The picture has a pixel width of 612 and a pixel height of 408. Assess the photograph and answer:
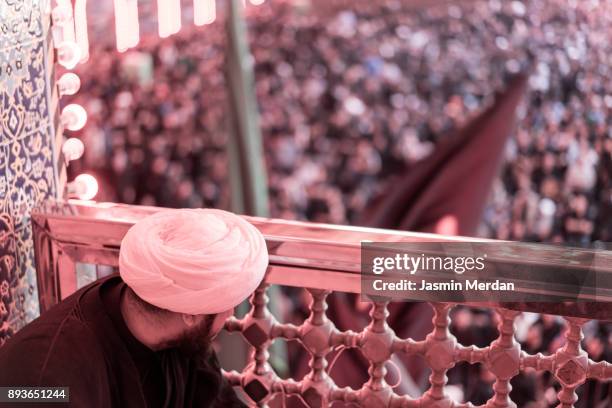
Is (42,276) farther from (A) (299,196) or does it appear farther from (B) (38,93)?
(A) (299,196)

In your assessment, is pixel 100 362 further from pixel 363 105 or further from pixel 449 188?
pixel 363 105

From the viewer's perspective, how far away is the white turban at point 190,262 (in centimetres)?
87

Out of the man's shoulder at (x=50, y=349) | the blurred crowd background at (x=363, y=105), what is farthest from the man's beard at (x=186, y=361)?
the blurred crowd background at (x=363, y=105)

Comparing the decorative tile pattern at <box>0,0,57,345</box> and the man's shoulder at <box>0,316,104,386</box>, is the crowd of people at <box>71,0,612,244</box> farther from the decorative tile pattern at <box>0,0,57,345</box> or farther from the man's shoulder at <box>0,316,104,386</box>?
the man's shoulder at <box>0,316,104,386</box>

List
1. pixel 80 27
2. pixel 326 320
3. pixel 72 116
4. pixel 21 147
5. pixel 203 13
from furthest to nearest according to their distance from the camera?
pixel 203 13, pixel 80 27, pixel 72 116, pixel 21 147, pixel 326 320

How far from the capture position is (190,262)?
865 mm

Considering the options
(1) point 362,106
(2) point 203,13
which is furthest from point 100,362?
(2) point 203,13

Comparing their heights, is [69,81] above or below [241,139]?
above

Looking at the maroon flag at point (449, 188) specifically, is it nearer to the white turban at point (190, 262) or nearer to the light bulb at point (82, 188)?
the light bulb at point (82, 188)

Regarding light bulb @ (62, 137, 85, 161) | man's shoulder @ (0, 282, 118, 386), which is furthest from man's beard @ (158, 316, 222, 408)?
light bulb @ (62, 137, 85, 161)

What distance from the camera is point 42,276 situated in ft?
4.22

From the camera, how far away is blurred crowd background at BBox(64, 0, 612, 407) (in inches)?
215

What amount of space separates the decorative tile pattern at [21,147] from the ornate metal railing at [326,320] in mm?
34

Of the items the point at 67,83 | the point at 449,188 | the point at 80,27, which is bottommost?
the point at 449,188
